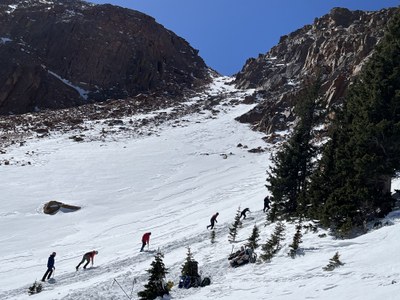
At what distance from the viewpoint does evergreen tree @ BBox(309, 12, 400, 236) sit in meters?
17.3

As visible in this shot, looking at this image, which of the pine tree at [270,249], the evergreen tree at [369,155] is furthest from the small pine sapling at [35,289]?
the evergreen tree at [369,155]

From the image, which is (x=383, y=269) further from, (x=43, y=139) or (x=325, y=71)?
(x=325, y=71)

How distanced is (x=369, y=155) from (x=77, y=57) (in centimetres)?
8794

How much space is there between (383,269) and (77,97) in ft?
268

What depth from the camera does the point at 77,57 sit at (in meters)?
95.6

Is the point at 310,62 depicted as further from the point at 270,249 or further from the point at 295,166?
the point at 270,249

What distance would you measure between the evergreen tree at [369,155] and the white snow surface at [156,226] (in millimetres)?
1096

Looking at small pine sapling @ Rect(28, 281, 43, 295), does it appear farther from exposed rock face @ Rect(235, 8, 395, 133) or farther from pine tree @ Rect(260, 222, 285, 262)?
exposed rock face @ Rect(235, 8, 395, 133)

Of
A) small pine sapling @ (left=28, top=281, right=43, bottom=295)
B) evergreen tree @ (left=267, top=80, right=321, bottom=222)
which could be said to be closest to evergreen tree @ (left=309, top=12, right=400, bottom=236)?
evergreen tree @ (left=267, top=80, right=321, bottom=222)

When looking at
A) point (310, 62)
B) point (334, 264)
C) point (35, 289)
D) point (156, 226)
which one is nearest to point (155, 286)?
point (334, 264)

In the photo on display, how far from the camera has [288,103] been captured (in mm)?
67000

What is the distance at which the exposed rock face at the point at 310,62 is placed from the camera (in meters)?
62.8

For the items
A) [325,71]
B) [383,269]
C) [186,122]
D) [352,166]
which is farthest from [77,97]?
[383,269]

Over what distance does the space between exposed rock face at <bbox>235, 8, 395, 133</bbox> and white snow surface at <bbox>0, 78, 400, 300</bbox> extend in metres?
10.5
